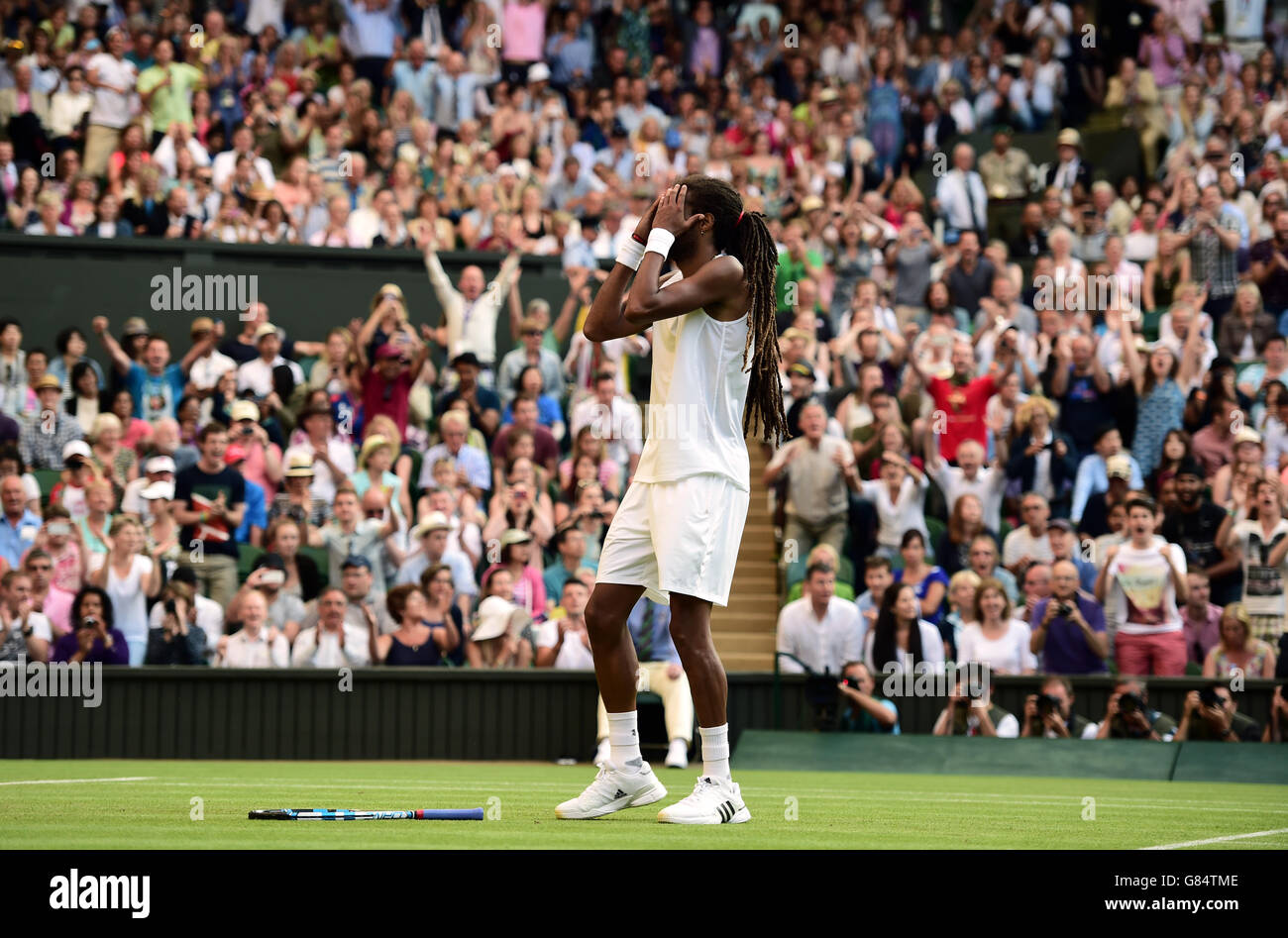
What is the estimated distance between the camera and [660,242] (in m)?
6.97

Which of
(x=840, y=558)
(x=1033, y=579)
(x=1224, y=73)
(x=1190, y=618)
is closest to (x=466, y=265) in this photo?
(x=840, y=558)

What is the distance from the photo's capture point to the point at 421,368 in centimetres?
1684

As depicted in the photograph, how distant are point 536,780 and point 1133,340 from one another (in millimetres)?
8949

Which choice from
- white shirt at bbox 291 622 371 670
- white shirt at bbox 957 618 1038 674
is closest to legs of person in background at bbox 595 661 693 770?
white shirt at bbox 291 622 371 670

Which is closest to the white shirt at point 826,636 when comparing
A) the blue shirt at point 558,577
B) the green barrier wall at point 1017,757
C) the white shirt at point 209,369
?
the green barrier wall at point 1017,757

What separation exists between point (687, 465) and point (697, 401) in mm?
248

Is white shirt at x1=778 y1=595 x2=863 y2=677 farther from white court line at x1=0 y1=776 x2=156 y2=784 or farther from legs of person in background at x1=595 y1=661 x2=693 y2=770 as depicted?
white court line at x1=0 y1=776 x2=156 y2=784

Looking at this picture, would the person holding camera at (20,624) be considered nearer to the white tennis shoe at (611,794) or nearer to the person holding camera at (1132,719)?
the person holding camera at (1132,719)

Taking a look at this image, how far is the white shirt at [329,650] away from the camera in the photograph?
46.1ft

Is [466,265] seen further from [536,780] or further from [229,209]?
[536,780]

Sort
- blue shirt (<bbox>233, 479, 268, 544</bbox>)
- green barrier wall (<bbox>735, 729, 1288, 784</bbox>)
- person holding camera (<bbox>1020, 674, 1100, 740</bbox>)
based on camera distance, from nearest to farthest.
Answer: green barrier wall (<bbox>735, 729, 1288, 784</bbox>) < person holding camera (<bbox>1020, 674, 1100, 740</bbox>) < blue shirt (<bbox>233, 479, 268, 544</bbox>)

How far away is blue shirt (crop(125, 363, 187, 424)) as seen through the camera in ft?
53.5

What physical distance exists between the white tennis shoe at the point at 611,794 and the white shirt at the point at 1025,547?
847cm

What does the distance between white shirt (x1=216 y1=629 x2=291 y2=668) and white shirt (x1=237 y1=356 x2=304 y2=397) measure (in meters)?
3.15
